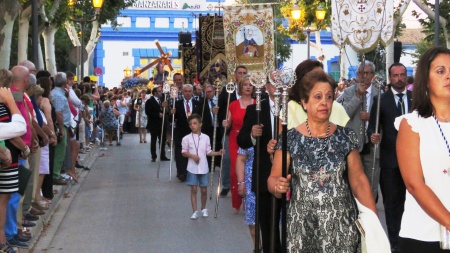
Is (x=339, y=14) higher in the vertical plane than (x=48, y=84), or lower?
higher

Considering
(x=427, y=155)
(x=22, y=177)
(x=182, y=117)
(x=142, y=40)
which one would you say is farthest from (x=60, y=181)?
(x=142, y=40)

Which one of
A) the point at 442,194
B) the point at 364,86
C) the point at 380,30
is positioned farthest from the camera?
the point at 380,30

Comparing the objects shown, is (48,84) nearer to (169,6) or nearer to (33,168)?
(33,168)

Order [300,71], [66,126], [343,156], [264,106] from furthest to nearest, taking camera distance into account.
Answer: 1. [66,126]
2. [264,106]
3. [300,71]
4. [343,156]

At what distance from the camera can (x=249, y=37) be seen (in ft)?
60.3

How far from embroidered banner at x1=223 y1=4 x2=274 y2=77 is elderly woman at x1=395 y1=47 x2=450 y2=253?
40.4 feet

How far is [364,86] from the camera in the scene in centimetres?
1144

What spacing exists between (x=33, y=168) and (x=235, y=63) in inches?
233

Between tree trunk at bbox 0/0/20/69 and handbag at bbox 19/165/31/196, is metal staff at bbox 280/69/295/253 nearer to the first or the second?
handbag at bbox 19/165/31/196

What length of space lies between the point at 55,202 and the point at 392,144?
6.72 meters

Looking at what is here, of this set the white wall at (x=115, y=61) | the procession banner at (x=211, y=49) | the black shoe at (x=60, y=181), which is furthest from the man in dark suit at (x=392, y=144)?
the white wall at (x=115, y=61)

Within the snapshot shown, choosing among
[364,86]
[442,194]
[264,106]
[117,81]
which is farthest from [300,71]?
[117,81]

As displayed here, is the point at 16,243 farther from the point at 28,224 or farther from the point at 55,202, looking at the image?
the point at 55,202

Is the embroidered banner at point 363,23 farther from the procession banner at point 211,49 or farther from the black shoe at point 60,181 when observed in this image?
the procession banner at point 211,49
